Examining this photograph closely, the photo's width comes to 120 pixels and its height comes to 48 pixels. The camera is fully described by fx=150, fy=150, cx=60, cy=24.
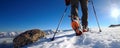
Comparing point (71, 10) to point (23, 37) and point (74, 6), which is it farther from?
point (23, 37)

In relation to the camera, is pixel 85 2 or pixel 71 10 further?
pixel 85 2

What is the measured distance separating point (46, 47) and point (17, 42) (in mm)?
4306

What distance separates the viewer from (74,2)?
28.5 ft

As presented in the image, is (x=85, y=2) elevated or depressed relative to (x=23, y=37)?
elevated

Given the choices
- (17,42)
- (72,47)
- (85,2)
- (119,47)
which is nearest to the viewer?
(119,47)

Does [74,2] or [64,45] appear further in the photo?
[74,2]

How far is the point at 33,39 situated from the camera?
978 cm

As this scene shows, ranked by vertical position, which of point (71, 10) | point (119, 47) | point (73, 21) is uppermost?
point (71, 10)

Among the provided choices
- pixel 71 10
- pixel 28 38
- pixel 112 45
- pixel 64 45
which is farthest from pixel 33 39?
pixel 112 45

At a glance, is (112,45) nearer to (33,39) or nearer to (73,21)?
(73,21)

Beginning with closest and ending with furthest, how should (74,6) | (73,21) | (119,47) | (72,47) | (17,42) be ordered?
(119,47) → (72,47) → (73,21) → (74,6) → (17,42)

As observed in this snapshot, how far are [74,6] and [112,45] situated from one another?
143 inches

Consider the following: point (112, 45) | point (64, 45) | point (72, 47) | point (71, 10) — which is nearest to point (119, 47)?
point (112, 45)

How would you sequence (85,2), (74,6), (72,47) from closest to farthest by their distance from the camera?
(72,47) < (74,6) < (85,2)
